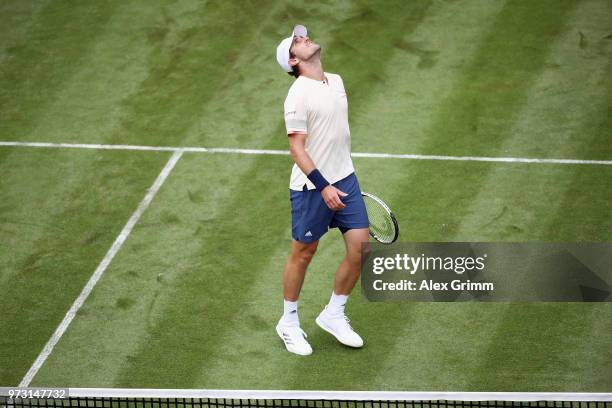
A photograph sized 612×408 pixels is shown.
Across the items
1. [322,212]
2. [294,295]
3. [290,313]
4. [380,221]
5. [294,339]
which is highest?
[322,212]

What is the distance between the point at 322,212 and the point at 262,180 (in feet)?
8.95

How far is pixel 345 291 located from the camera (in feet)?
27.1

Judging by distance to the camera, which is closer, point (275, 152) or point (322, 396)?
point (322, 396)

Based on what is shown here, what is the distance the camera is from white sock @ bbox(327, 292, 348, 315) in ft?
27.2

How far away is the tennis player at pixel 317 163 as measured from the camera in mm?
7766

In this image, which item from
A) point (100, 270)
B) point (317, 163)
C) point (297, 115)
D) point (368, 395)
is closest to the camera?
point (368, 395)

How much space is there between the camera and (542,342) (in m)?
8.28

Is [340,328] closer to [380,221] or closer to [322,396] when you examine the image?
[380,221]

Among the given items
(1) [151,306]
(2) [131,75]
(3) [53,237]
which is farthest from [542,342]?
(2) [131,75]

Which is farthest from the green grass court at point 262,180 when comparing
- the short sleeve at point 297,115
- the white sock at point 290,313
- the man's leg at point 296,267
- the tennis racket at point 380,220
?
the short sleeve at point 297,115

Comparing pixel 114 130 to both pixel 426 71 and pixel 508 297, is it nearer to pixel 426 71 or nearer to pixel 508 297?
pixel 426 71

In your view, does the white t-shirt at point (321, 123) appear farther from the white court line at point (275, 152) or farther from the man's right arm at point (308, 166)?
the white court line at point (275, 152)

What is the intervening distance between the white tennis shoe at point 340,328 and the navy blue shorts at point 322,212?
701mm

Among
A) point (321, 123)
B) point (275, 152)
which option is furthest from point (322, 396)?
point (275, 152)
